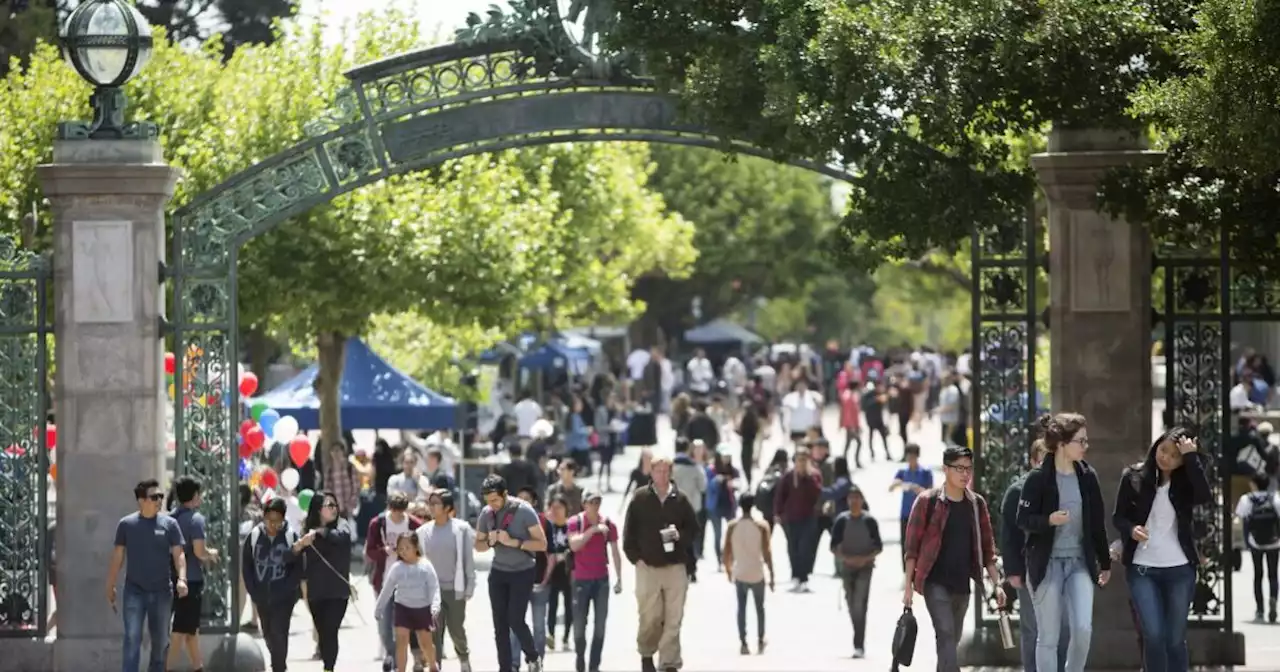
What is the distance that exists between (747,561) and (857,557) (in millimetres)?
909

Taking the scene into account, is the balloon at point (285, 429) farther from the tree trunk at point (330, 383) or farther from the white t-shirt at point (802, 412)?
the white t-shirt at point (802, 412)

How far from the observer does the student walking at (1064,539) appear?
13.7 meters

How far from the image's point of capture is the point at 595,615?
60.0ft

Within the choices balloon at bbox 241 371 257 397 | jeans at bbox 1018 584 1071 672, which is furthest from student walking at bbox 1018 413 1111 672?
balloon at bbox 241 371 257 397

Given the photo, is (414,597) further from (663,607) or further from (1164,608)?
(1164,608)

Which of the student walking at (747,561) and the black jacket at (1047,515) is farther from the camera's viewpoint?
the student walking at (747,561)

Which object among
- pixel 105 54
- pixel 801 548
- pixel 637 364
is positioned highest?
pixel 105 54

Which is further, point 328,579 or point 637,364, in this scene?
point 637,364

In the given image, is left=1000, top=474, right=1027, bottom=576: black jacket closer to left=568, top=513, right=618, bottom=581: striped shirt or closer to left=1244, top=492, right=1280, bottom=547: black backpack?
left=568, top=513, right=618, bottom=581: striped shirt

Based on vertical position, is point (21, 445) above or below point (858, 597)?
above

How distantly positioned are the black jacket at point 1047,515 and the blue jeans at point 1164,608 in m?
0.55

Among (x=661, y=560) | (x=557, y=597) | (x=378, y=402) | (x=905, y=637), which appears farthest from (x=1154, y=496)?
(x=378, y=402)

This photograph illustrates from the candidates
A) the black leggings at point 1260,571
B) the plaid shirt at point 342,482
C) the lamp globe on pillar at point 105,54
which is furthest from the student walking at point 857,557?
the plaid shirt at point 342,482

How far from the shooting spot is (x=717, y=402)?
1724 inches
